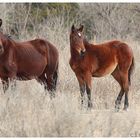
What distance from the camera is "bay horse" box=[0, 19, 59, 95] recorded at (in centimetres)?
1082

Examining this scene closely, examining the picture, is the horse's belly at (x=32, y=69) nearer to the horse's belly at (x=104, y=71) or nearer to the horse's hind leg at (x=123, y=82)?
the horse's belly at (x=104, y=71)

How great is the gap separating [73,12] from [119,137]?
16190 millimetres

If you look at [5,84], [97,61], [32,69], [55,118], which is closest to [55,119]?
[55,118]

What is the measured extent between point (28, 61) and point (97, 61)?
1.53m

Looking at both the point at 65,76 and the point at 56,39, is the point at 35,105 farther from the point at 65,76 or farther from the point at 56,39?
the point at 56,39

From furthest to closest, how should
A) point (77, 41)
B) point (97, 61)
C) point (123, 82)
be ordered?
point (123, 82)
point (97, 61)
point (77, 41)

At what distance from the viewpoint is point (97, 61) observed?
36.3 ft

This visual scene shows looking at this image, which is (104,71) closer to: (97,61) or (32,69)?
(97,61)

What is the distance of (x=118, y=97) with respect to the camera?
452 inches

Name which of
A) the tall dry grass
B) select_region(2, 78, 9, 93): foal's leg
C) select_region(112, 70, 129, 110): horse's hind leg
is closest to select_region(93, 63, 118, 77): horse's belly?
select_region(112, 70, 129, 110): horse's hind leg

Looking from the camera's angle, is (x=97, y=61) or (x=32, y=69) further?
(x=32, y=69)

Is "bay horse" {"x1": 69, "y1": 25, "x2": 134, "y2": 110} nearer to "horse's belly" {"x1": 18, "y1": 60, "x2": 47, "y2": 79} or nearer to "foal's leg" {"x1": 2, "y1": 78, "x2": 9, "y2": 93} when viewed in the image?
"horse's belly" {"x1": 18, "y1": 60, "x2": 47, "y2": 79}

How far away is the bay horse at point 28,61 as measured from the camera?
1082 cm

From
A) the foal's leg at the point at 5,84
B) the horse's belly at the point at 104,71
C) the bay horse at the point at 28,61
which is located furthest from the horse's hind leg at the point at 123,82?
the foal's leg at the point at 5,84
